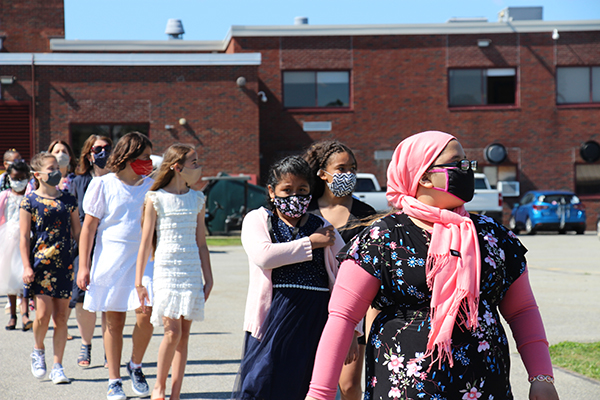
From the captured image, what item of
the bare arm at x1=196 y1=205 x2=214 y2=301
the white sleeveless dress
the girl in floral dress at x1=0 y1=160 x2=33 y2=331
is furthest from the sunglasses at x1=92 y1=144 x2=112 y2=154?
the girl in floral dress at x1=0 y1=160 x2=33 y2=331

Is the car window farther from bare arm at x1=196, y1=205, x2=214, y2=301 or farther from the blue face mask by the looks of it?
bare arm at x1=196, y1=205, x2=214, y2=301

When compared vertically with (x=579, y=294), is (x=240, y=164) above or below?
above

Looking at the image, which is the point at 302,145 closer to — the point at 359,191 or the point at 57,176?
the point at 359,191

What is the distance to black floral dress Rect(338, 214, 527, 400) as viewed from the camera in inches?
99.7

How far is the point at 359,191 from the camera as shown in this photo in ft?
86.7

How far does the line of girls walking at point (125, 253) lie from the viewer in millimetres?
5199

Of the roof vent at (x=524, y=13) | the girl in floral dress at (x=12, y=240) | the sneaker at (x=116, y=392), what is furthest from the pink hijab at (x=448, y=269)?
the roof vent at (x=524, y=13)

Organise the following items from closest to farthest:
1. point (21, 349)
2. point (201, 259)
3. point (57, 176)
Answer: point (201, 259) → point (57, 176) → point (21, 349)

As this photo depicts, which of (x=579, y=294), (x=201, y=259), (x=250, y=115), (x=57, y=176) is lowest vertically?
(x=579, y=294)

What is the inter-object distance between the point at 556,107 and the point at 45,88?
2257cm

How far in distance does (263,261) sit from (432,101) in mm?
30089

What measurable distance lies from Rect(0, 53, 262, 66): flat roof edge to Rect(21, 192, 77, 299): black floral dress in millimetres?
23485

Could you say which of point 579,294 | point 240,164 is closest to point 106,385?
point 579,294

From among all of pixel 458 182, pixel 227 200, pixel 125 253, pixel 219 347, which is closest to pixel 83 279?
pixel 125 253
